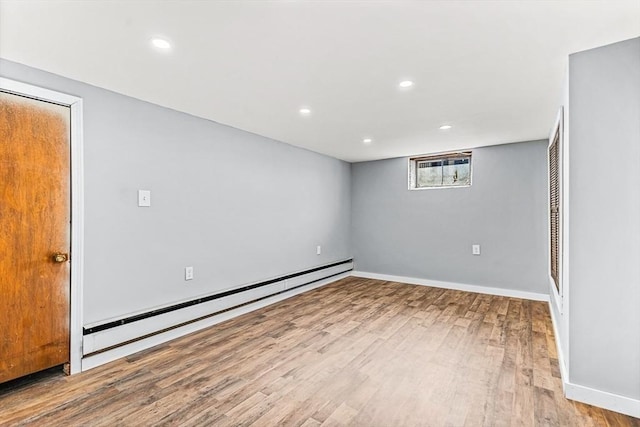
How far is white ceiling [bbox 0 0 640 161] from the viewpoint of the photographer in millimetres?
1531

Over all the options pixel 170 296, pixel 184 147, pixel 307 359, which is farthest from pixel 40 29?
pixel 307 359

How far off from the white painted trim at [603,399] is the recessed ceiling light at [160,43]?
325cm

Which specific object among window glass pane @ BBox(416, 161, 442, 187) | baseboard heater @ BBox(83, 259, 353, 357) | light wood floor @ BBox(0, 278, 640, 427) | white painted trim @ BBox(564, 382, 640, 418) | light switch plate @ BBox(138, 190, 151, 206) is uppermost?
window glass pane @ BBox(416, 161, 442, 187)

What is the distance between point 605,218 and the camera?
1.93m

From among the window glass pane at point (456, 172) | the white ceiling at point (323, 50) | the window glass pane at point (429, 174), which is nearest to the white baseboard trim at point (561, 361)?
the white ceiling at point (323, 50)

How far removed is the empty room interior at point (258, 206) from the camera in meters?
1.74

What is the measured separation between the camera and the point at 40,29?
1.69m

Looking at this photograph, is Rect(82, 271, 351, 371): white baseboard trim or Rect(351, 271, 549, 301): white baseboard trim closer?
Rect(82, 271, 351, 371): white baseboard trim

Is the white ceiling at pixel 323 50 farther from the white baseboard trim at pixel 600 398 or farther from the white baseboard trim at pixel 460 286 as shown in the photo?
the white baseboard trim at pixel 460 286

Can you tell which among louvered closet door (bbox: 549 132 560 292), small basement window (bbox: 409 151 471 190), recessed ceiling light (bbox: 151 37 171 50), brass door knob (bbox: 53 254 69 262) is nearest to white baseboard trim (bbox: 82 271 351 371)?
brass door knob (bbox: 53 254 69 262)

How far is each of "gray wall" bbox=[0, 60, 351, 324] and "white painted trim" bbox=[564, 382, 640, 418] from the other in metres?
3.05

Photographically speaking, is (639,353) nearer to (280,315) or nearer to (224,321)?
(280,315)

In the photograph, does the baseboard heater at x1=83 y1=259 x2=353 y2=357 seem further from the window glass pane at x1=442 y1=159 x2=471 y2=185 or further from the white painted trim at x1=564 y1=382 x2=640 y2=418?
the white painted trim at x1=564 y1=382 x2=640 y2=418

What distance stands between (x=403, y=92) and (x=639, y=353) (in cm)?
228
